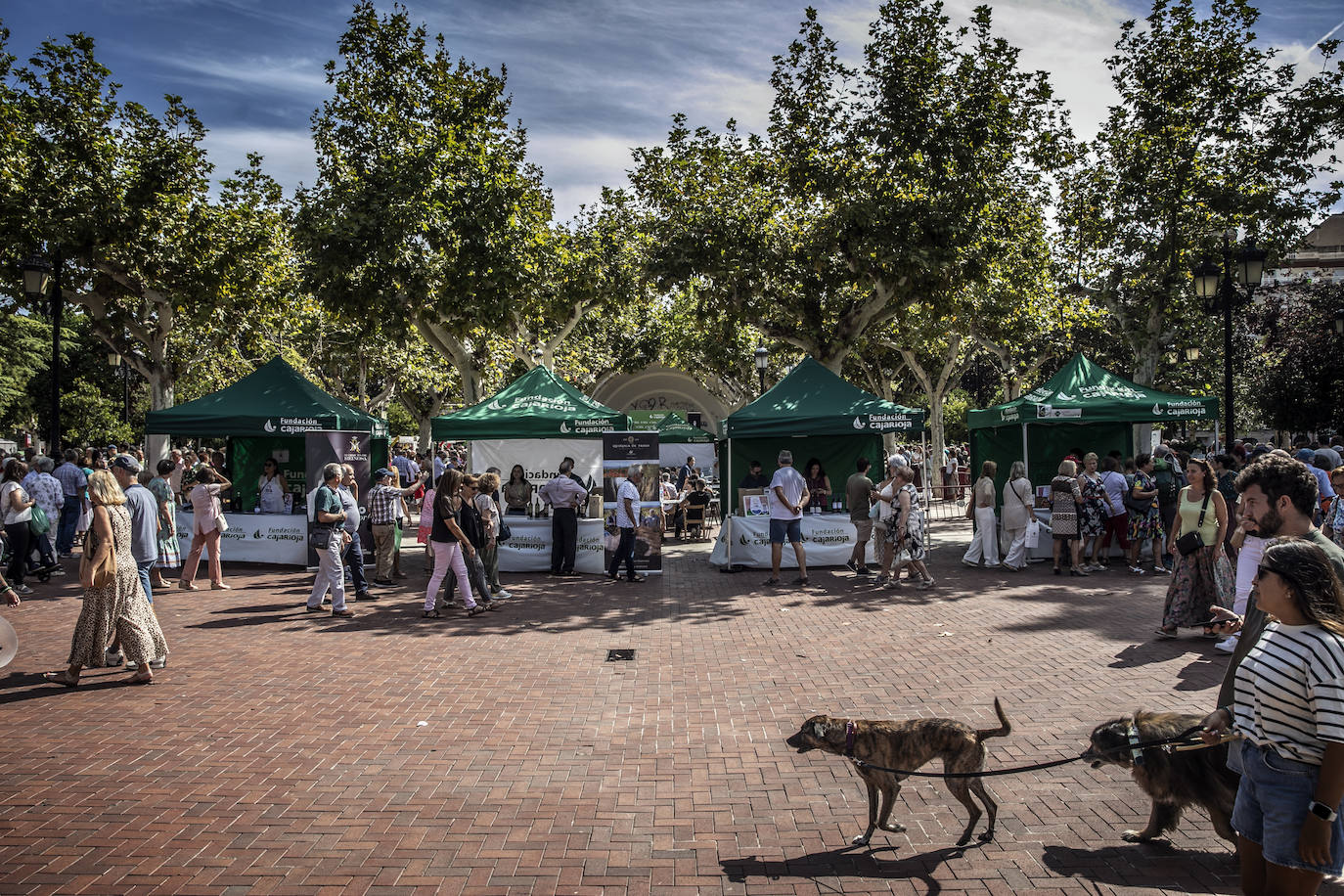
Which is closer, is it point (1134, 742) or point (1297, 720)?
point (1297, 720)

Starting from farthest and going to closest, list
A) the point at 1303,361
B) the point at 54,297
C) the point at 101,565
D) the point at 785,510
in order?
the point at 1303,361
the point at 54,297
the point at 785,510
the point at 101,565

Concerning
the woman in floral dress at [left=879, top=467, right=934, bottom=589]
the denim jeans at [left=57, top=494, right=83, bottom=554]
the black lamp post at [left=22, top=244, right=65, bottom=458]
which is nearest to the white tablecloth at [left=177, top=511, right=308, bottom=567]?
the denim jeans at [left=57, top=494, right=83, bottom=554]

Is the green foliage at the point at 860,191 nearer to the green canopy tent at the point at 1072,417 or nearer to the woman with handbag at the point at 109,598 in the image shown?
the green canopy tent at the point at 1072,417

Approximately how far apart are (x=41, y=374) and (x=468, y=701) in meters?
54.5

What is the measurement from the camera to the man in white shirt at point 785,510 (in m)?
12.7

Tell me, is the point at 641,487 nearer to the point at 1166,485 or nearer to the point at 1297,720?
the point at 1166,485

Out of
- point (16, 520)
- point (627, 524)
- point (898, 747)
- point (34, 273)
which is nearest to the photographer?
point (898, 747)

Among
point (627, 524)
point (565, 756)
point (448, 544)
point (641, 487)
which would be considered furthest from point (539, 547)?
point (565, 756)

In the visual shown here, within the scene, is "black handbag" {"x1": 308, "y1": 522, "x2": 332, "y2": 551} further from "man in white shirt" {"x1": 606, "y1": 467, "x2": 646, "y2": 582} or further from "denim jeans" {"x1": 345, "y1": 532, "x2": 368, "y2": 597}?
"man in white shirt" {"x1": 606, "y1": 467, "x2": 646, "y2": 582}

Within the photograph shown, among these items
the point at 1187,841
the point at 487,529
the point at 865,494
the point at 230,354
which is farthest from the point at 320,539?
the point at 230,354

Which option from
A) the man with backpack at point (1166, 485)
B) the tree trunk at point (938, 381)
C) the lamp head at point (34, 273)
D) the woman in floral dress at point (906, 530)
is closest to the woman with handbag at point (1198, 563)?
the woman in floral dress at point (906, 530)

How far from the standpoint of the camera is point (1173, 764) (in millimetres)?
4035

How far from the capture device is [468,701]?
274 inches

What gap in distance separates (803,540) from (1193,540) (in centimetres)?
659
